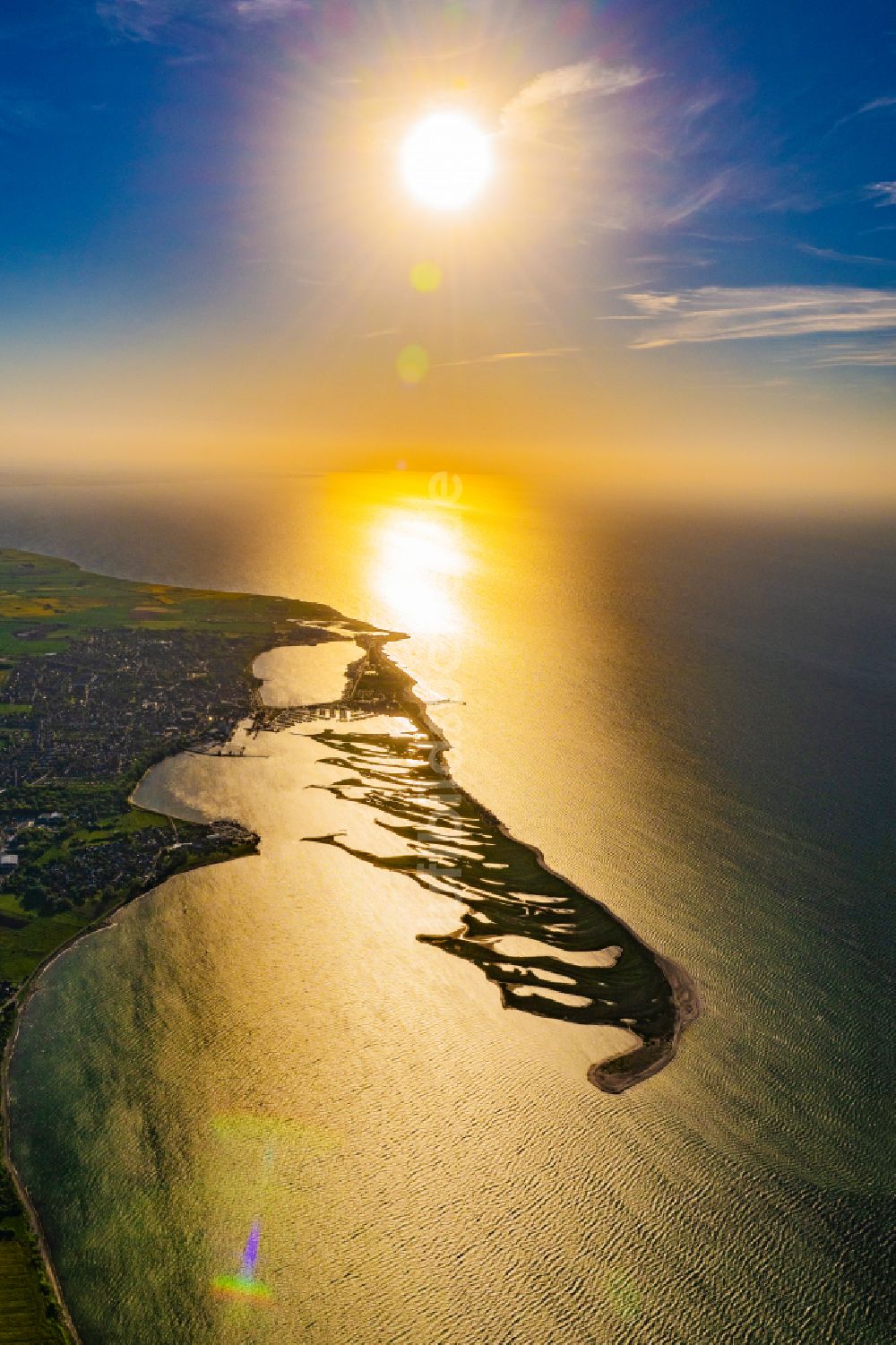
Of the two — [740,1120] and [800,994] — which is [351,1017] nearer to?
[740,1120]

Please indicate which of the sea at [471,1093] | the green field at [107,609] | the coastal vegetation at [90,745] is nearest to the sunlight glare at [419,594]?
the coastal vegetation at [90,745]

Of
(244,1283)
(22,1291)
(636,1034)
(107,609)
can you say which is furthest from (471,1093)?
(107,609)

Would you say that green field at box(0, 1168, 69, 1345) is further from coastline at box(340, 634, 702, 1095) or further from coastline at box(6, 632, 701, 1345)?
coastline at box(340, 634, 702, 1095)

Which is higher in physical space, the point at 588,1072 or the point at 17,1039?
the point at 588,1072

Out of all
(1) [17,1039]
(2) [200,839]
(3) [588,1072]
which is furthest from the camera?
(2) [200,839]

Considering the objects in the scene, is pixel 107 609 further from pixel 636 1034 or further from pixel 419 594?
pixel 636 1034

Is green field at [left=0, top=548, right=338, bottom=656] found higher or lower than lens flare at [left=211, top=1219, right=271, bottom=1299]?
higher

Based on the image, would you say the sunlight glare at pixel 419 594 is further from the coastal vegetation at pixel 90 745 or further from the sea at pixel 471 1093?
the sea at pixel 471 1093

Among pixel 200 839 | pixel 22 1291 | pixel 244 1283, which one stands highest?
pixel 200 839

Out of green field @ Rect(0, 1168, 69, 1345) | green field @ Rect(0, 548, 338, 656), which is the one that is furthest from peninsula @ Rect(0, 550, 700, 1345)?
green field @ Rect(0, 548, 338, 656)
